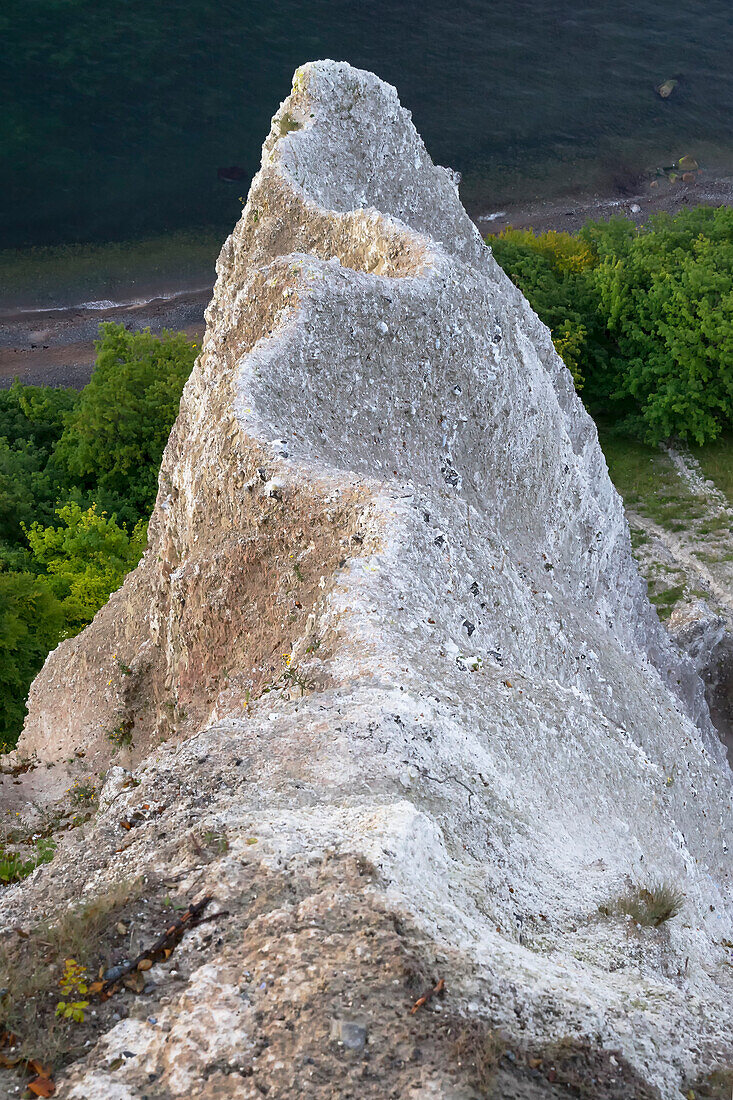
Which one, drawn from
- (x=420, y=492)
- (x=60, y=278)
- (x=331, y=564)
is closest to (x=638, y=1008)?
(x=331, y=564)

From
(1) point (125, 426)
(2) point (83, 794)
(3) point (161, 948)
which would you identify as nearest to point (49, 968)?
(3) point (161, 948)

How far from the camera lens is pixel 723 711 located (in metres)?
21.6

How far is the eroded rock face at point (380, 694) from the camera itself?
5395 millimetres

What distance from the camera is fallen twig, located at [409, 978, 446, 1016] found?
5.12m

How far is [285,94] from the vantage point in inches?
2297

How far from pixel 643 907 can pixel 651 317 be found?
30794 millimetres

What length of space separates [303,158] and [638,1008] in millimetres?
14999

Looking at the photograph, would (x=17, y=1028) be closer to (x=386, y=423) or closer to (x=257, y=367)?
(x=257, y=367)

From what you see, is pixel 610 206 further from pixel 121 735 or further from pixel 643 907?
pixel 643 907

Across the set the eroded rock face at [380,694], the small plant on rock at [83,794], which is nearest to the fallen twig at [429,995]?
the eroded rock face at [380,694]

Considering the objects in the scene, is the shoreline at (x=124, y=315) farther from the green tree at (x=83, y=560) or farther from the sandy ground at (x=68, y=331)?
the green tree at (x=83, y=560)

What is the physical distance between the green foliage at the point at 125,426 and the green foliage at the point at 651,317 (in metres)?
16.0

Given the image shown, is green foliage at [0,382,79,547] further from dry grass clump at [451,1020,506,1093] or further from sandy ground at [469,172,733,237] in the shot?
sandy ground at [469,172,733,237]

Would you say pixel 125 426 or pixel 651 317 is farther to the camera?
pixel 651 317
